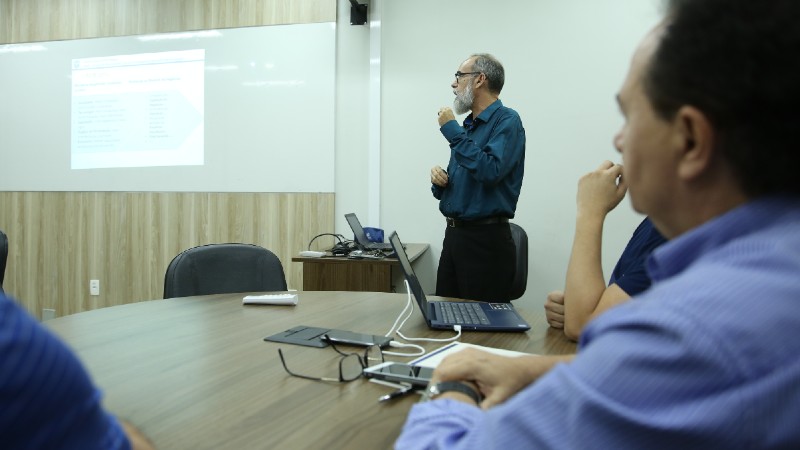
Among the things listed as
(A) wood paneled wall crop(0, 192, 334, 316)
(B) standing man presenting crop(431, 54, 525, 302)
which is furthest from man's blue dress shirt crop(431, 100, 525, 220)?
(A) wood paneled wall crop(0, 192, 334, 316)

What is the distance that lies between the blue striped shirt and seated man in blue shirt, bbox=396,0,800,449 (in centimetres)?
34

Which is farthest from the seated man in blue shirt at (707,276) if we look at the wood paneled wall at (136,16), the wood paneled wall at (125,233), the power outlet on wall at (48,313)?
the power outlet on wall at (48,313)

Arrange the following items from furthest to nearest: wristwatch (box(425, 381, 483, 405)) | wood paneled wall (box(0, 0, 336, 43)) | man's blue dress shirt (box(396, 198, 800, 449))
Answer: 1. wood paneled wall (box(0, 0, 336, 43))
2. wristwatch (box(425, 381, 483, 405))
3. man's blue dress shirt (box(396, 198, 800, 449))

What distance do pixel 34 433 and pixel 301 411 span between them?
436 mm

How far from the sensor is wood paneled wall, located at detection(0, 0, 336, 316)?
3893 mm

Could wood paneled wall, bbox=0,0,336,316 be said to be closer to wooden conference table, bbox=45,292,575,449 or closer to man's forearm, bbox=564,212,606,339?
wooden conference table, bbox=45,292,575,449

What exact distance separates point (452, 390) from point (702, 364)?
41cm

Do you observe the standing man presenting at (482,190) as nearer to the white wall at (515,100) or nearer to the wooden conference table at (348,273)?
the wooden conference table at (348,273)

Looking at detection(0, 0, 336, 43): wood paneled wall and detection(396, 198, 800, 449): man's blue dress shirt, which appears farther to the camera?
detection(0, 0, 336, 43): wood paneled wall

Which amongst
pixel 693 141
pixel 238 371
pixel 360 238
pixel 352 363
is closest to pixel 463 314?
pixel 352 363

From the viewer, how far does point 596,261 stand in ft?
4.10

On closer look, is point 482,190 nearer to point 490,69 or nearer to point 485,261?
point 485,261

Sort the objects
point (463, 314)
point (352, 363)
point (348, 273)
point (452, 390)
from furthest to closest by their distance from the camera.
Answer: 1. point (348, 273)
2. point (463, 314)
3. point (352, 363)
4. point (452, 390)

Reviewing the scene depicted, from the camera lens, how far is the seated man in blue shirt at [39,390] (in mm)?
418
